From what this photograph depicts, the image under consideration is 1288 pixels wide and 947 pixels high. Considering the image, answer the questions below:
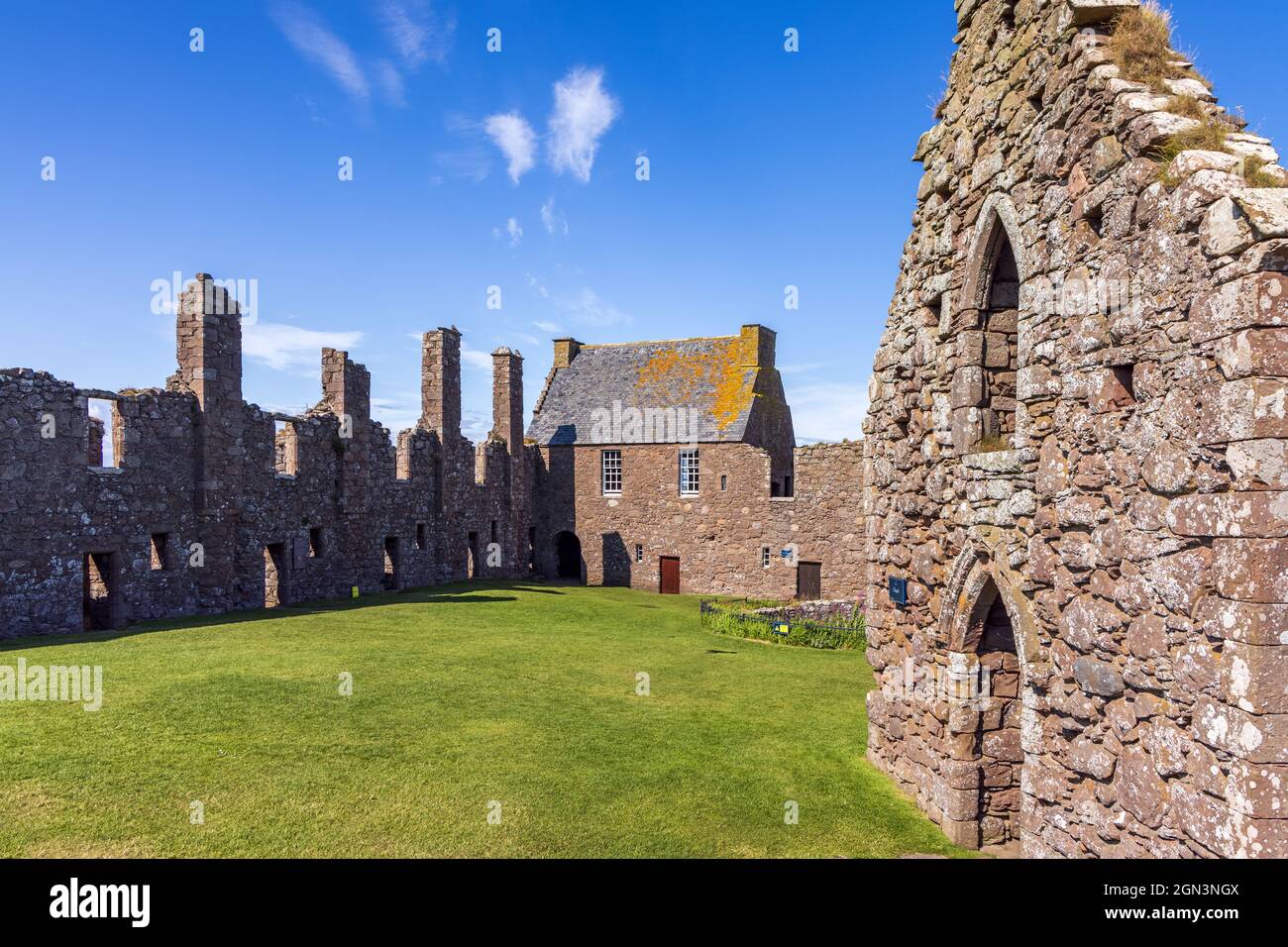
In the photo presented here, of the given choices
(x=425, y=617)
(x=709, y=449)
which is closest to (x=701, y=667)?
(x=425, y=617)

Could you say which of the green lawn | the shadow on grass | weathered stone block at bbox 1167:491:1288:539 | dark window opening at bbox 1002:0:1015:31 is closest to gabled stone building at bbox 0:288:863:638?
the shadow on grass

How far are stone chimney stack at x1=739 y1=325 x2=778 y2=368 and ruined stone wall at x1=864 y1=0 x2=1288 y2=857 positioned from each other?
27604 mm

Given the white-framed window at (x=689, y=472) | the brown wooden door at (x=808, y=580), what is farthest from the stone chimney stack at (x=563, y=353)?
the brown wooden door at (x=808, y=580)

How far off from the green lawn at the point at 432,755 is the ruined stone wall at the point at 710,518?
48.9 feet

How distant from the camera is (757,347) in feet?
124

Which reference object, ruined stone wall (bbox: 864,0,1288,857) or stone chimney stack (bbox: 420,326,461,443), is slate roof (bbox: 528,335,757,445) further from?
ruined stone wall (bbox: 864,0,1288,857)

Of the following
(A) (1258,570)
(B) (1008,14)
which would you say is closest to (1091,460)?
(A) (1258,570)

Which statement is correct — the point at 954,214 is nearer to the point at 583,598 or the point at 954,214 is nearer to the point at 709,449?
the point at 583,598

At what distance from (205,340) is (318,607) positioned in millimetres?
7656

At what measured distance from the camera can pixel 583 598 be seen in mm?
28297

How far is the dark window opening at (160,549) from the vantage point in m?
20.7

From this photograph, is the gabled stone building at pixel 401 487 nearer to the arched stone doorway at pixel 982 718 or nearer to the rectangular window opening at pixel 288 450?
the rectangular window opening at pixel 288 450

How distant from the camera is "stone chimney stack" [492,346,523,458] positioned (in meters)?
36.6

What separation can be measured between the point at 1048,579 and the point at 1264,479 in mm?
2449
